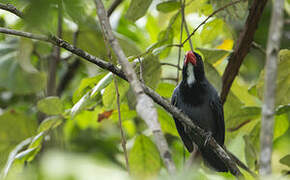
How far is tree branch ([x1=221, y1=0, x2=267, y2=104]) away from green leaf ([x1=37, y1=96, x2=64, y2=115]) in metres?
1.59

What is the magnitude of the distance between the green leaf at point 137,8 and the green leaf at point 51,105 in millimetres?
994

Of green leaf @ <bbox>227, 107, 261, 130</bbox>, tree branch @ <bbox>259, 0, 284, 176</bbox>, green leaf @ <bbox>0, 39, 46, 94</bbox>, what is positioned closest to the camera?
tree branch @ <bbox>259, 0, 284, 176</bbox>

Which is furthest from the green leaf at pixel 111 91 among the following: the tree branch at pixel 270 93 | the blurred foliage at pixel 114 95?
the tree branch at pixel 270 93

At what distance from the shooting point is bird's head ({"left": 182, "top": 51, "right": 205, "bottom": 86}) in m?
4.02

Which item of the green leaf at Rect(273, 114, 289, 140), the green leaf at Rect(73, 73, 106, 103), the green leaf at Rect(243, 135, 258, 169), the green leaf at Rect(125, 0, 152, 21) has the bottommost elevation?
the green leaf at Rect(243, 135, 258, 169)

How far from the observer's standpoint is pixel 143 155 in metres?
3.99

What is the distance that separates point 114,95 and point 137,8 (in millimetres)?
873

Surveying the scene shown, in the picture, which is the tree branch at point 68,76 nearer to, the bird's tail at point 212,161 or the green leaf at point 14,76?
the green leaf at point 14,76

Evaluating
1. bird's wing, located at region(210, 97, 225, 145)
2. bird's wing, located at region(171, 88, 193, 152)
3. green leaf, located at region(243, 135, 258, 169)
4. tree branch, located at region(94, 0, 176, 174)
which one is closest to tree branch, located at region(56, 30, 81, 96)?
bird's wing, located at region(171, 88, 193, 152)

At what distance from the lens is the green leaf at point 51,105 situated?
3367 mm

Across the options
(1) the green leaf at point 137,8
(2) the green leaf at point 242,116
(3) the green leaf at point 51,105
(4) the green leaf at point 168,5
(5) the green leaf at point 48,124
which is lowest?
(2) the green leaf at point 242,116

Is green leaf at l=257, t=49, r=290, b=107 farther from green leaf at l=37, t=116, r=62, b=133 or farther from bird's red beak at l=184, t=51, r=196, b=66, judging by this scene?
green leaf at l=37, t=116, r=62, b=133

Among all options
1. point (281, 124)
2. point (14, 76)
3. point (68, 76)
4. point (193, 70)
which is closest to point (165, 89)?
point (193, 70)

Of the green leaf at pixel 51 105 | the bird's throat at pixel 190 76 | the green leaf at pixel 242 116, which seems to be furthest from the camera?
the bird's throat at pixel 190 76
